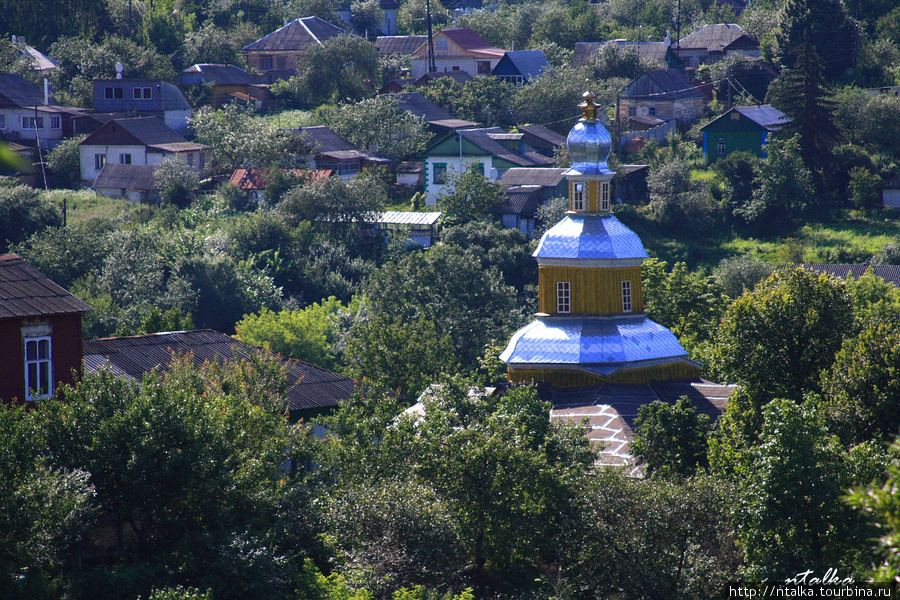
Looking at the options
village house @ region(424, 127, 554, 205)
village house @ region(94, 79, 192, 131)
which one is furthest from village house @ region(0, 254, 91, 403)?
village house @ region(94, 79, 192, 131)

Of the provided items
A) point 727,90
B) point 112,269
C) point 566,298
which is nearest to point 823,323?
point 566,298

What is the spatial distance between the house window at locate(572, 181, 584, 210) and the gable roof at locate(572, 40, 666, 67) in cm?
5900

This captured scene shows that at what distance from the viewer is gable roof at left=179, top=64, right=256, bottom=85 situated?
95250 millimetres

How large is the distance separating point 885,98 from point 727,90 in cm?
1273

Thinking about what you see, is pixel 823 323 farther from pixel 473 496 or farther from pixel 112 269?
pixel 112 269

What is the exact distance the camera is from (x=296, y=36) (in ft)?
338

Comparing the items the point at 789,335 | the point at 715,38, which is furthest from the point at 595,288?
the point at 715,38

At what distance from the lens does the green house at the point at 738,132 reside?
77125 millimetres

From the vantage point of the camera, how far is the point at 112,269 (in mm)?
61812

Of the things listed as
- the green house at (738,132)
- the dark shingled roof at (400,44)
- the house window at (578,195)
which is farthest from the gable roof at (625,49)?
the house window at (578,195)

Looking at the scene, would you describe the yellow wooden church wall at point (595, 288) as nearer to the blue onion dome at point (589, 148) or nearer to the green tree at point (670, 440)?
the blue onion dome at point (589, 148)

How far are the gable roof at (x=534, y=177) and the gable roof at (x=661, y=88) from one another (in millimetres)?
16695

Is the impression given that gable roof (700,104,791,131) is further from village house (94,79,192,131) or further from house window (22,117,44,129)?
house window (22,117,44,129)

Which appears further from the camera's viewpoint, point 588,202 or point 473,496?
point 588,202
